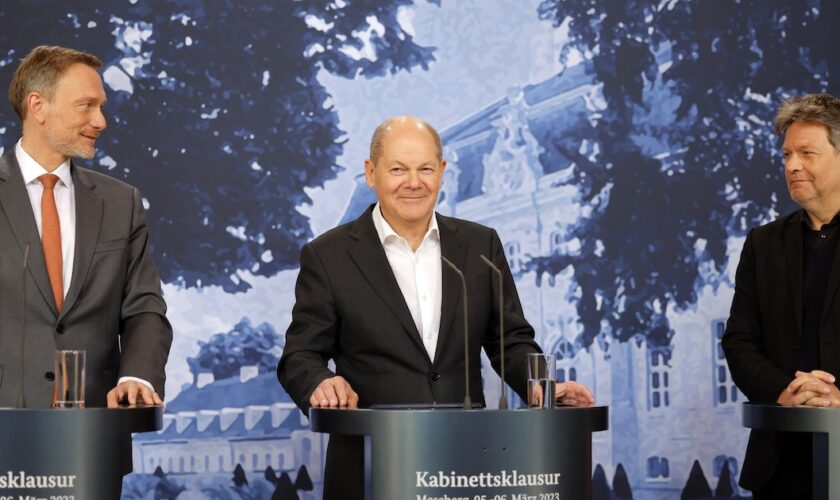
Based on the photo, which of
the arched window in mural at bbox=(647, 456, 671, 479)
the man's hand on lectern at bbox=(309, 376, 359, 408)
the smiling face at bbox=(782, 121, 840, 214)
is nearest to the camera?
the man's hand on lectern at bbox=(309, 376, 359, 408)

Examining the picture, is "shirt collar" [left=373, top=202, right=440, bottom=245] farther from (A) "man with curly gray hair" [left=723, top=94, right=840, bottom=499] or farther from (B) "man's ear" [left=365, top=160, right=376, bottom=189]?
(A) "man with curly gray hair" [left=723, top=94, right=840, bottom=499]

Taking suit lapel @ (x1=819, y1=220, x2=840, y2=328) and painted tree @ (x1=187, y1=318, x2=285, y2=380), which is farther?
painted tree @ (x1=187, y1=318, x2=285, y2=380)

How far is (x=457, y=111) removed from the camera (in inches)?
227

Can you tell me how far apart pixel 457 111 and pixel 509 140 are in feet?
1.00

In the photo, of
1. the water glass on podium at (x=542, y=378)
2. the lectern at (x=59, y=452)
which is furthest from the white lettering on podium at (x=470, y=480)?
the lectern at (x=59, y=452)

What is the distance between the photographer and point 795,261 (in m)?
3.94

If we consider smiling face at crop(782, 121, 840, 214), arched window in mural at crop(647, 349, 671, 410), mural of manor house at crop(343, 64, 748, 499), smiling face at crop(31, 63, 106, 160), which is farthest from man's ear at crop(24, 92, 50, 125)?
arched window in mural at crop(647, 349, 671, 410)

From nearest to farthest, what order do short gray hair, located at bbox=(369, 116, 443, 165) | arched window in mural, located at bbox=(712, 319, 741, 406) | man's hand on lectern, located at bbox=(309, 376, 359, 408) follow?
man's hand on lectern, located at bbox=(309, 376, 359, 408) < short gray hair, located at bbox=(369, 116, 443, 165) < arched window in mural, located at bbox=(712, 319, 741, 406)

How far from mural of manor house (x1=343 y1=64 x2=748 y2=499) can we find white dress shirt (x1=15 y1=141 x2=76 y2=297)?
240 centimetres

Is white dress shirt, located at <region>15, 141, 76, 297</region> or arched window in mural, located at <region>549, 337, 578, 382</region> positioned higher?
white dress shirt, located at <region>15, 141, 76, 297</region>

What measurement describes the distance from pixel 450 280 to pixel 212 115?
7.61 feet

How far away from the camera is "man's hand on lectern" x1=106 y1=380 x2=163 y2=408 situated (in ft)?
10.4

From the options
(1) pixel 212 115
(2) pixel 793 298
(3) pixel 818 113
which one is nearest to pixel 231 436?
(1) pixel 212 115

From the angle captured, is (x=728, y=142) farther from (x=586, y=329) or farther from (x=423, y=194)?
(x=423, y=194)
